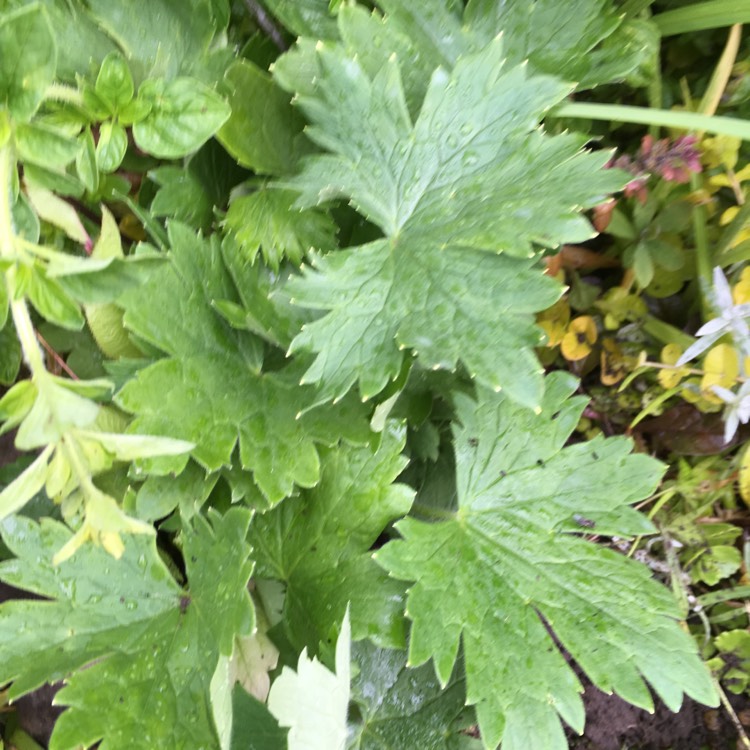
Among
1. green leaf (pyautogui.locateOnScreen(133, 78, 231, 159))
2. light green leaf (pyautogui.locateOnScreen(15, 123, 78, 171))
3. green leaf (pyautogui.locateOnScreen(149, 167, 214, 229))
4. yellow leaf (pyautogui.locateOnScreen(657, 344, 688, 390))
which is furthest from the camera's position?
yellow leaf (pyautogui.locateOnScreen(657, 344, 688, 390))

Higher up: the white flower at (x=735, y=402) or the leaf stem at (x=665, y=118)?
the leaf stem at (x=665, y=118)

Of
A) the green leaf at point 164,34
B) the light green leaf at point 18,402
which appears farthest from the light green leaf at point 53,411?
the green leaf at point 164,34

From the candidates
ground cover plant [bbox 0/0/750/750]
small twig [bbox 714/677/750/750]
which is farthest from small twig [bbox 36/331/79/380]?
small twig [bbox 714/677/750/750]

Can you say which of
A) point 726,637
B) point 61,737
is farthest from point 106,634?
point 726,637

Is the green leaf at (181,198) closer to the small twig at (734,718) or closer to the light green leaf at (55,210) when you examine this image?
the light green leaf at (55,210)

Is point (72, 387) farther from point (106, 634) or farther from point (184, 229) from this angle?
point (106, 634)

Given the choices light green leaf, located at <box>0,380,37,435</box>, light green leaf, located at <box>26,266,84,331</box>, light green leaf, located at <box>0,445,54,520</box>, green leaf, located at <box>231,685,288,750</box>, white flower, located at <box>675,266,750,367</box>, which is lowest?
white flower, located at <box>675,266,750,367</box>

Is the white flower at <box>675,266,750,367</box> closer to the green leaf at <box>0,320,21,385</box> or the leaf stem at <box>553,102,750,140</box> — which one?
the leaf stem at <box>553,102,750,140</box>

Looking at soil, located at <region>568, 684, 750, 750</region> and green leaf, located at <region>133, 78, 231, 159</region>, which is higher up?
green leaf, located at <region>133, 78, 231, 159</region>
